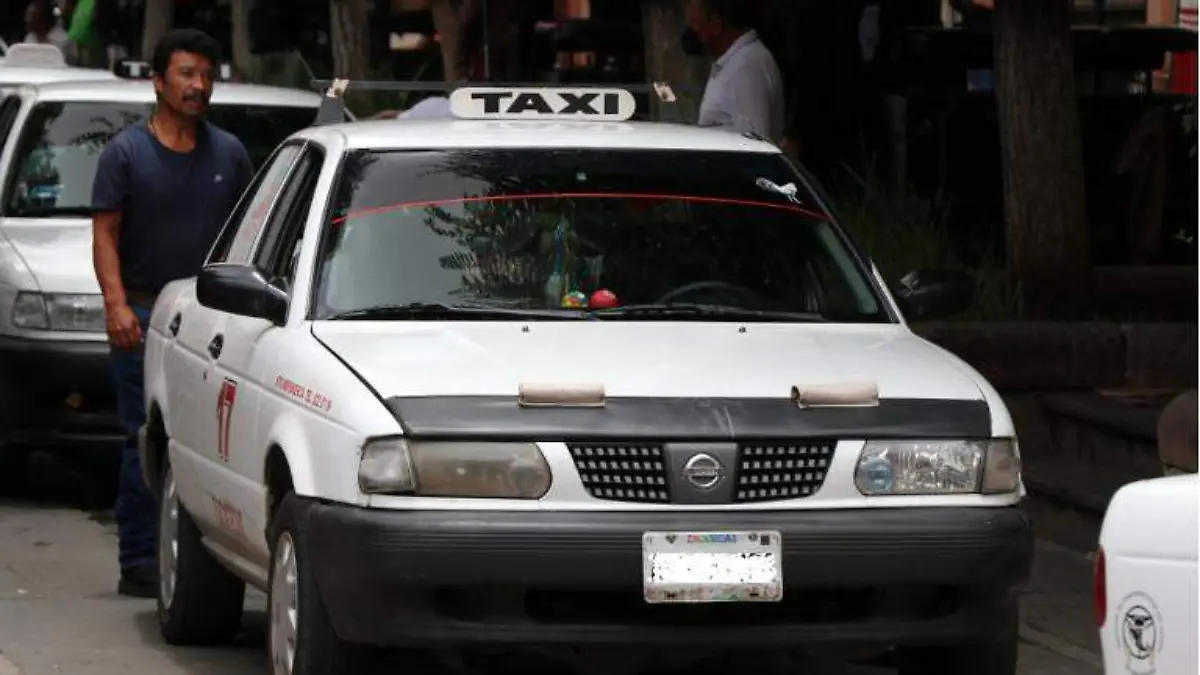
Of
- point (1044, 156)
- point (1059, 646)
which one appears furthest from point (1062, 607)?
point (1044, 156)

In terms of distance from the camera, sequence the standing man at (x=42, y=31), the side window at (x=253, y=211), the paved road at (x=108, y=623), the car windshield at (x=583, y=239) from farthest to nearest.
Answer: the standing man at (x=42, y=31) < the side window at (x=253, y=211) < the paved road at (x=108, y=623) < the car windshield at (x=583, y=239)

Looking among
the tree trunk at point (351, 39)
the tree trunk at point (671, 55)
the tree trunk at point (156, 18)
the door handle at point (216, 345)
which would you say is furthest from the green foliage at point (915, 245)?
the tree trunk at point (156, 18)

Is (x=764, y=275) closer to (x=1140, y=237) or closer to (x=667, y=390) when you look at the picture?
(x=667, y=390)

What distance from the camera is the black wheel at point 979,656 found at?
680cm

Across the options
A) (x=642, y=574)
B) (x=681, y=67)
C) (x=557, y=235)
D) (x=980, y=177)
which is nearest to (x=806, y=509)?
(x=642, y=574)

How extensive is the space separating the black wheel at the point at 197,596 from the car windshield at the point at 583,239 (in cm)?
129

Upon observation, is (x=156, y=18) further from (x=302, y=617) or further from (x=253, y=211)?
(x=302, y=617)

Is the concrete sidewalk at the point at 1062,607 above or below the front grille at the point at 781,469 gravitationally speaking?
below

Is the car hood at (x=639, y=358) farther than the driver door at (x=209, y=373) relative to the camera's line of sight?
No

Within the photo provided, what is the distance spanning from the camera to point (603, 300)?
24.6 feet

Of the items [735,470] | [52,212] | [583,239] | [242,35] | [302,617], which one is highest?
[583,239]

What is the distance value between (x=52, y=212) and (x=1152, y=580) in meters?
8.76

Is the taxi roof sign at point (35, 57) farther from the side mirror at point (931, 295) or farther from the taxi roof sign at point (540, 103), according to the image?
the side mirror at point (931, 295)

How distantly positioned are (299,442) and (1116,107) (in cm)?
1075
